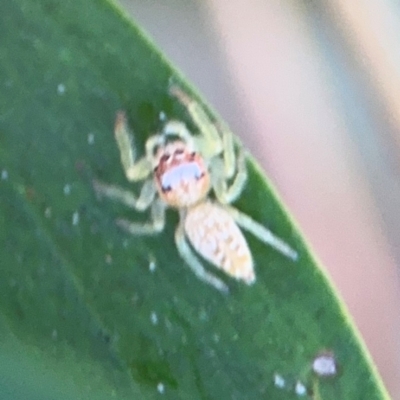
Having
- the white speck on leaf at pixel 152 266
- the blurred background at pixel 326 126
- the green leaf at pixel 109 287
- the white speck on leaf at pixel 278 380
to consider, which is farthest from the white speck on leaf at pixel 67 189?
the blurred background at pixel 326 126

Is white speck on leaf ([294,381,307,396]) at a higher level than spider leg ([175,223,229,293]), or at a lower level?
lower

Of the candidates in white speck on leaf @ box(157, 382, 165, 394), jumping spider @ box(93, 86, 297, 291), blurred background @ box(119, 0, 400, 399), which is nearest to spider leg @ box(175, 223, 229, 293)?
jumping spider @ box(93, 86, 297, 291)

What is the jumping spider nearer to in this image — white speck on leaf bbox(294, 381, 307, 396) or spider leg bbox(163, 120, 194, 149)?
spider leg bbox(163, 120, 194, 149)

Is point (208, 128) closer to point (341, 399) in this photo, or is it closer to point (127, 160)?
point (127, 160)

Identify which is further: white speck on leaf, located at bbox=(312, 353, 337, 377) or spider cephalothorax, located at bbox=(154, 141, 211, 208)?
spider cephalothorax, located at bbox=(154, 141, 211, 208)

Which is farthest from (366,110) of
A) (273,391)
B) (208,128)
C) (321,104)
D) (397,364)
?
(273,391)

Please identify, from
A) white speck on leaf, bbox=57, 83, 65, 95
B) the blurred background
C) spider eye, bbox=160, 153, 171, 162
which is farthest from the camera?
the blurred background
